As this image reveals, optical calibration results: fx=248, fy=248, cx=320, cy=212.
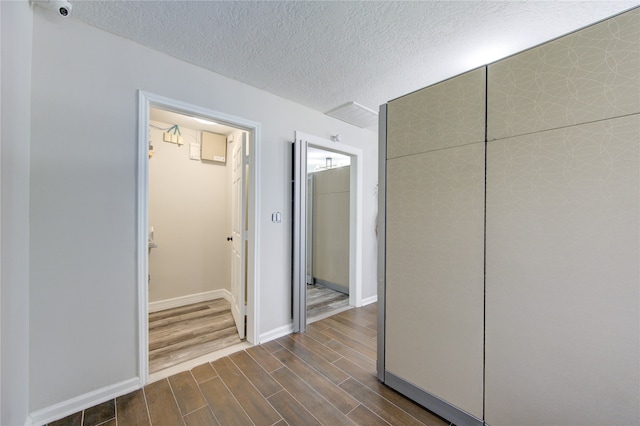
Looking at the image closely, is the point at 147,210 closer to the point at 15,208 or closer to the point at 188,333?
the point at 15,208

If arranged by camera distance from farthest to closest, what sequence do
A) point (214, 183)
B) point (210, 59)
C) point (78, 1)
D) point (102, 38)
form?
point (214, 183) → point (210, 59) → point (102, 38) → point (78, 1)

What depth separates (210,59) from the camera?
2074 millimetres

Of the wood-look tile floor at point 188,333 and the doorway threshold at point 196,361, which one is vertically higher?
the doorway threshold at point 196,361

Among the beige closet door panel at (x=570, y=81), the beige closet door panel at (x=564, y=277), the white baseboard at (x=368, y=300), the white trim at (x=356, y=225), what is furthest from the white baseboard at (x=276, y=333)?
the beige closet door panel at (x=570, y=81)

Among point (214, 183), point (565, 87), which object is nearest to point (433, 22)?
point (565, 87)

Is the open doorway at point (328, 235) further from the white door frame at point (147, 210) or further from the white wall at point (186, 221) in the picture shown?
the white wall at point (186, 221)

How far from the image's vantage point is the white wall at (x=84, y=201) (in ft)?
5.12

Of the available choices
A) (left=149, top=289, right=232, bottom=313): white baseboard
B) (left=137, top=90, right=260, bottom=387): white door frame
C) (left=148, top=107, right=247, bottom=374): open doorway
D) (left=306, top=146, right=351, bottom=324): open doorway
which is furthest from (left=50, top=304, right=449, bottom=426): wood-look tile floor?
(left=149, top=289, right=232, bottom=313): white baseboard

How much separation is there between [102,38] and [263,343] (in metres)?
2.86

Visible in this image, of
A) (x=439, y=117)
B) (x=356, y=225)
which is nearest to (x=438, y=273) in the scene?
(x=439, y=117)

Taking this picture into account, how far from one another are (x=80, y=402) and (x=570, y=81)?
3386mm

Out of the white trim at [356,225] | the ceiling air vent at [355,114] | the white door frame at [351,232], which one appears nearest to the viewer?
the white door frame at [351,232]

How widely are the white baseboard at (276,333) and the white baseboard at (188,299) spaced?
1.36 m

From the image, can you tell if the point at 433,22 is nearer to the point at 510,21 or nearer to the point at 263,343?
the point at 510,21
